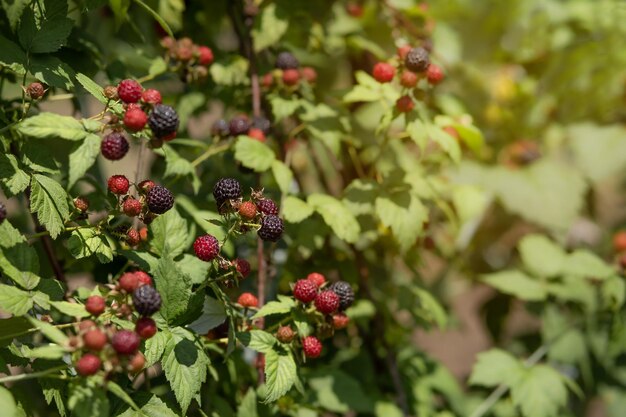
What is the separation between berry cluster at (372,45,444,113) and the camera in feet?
5.61

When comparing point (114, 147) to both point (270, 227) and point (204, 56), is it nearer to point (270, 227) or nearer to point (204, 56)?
point (270, 227)

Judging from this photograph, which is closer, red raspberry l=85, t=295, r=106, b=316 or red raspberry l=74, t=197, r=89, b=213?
red raspberry l=85, t=295, r=106, b=316

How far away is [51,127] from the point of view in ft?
4.37

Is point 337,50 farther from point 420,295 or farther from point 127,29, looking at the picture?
point 420,295

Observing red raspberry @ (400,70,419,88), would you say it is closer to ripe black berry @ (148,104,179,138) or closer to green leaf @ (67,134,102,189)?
ripe black berry @ (148,104,179,138)

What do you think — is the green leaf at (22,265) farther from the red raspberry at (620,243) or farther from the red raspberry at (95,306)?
the red raspberry at (620,243)

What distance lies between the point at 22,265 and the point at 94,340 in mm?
322

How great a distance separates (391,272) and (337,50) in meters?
0.82

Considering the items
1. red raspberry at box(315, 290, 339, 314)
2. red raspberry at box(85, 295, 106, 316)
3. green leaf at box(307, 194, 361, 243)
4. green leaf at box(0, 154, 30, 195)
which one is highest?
green leaf at box(0, 154, 30, 195)

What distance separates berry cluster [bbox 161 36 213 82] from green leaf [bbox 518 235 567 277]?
1.33 metres

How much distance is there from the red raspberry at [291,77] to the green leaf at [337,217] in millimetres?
323

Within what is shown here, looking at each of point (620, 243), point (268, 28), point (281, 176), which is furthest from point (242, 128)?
point (620, 243)

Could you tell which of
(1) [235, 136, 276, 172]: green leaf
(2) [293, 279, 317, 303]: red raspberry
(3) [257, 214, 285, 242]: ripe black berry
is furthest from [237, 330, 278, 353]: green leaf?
(1) [235, 136, 276, 172]: green leaf

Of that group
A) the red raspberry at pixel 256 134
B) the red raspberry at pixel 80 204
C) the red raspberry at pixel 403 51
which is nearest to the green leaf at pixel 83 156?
the red raspberry at pixel 80 204
